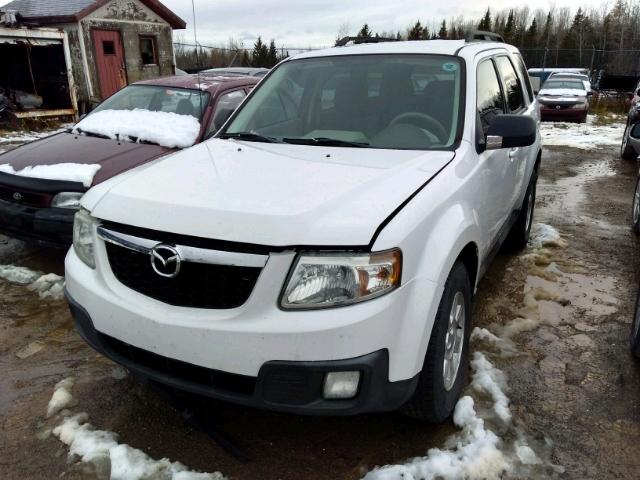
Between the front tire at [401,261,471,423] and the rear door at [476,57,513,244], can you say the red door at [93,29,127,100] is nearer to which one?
the rear door at [476,57,513,244]

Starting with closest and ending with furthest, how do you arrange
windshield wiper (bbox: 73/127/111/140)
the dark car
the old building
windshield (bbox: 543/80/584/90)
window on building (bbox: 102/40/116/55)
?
windshield wiper (bbox: 73/127/111/140), the old building, the dark car, windshield (bbox: 543/80/584/90), window on building (bbox: 102/40/116/55)

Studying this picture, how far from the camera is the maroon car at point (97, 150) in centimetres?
419

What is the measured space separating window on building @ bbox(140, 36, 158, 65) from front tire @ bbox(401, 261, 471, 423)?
18.4 meters

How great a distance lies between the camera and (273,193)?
2.26m

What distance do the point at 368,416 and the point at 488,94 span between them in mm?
2190

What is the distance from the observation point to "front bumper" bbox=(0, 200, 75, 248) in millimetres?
4121

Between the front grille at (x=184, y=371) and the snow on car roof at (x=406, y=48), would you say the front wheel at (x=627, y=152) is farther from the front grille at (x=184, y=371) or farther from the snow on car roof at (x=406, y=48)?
the front grille at (x=184, y=371)

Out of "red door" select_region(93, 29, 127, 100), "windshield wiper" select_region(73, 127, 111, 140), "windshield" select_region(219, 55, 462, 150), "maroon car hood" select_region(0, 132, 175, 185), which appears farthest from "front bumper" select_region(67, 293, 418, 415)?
"red door" select_region(93, 29, 127, 100)

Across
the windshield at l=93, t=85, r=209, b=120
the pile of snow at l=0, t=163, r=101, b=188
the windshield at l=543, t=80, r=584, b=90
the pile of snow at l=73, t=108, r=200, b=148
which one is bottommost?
the windshield at l=543, t=80, r=584, b=90

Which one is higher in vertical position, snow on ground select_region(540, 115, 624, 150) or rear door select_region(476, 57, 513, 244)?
rear door select_region(476, 57, 513, 244)

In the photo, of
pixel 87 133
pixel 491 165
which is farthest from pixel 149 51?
pixel 491 165

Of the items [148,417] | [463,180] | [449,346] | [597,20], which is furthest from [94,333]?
[597,20]

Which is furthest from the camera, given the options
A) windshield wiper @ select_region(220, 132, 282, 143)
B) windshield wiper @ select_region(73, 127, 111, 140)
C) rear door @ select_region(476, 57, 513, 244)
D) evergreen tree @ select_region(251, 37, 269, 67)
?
evergreen tree @ select_region(251, 37, 269, 67)

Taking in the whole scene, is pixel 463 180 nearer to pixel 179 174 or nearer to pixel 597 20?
pixel 179 174
